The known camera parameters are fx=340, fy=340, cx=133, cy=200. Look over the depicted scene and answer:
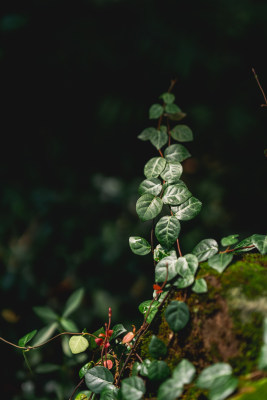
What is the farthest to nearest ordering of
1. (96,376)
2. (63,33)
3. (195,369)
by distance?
(63,33)
(96,376)
(195,369)

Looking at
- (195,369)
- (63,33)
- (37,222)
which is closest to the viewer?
(195,369)

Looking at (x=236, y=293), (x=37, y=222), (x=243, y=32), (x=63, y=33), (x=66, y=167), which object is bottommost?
(x=236, y=293)

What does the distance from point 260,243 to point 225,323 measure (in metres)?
0.21

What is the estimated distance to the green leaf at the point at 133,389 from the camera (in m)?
0.65

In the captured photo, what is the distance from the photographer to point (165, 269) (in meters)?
0.76

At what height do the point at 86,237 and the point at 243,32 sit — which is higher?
the point at 243,32

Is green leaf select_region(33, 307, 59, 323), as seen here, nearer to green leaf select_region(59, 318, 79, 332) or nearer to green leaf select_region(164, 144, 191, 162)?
green leaf select_region(59, 318, 79, 332)

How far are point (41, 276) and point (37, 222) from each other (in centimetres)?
36

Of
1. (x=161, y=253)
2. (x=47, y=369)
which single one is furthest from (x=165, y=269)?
(x=47, y=369)

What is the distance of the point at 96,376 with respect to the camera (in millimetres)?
760

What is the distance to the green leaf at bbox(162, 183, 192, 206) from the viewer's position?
84 cm

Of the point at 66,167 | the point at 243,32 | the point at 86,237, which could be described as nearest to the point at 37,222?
the point at 86,237

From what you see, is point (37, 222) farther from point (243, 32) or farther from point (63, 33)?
point (243, 32)

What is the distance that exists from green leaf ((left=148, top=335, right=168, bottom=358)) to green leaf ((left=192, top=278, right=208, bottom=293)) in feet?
0.42
